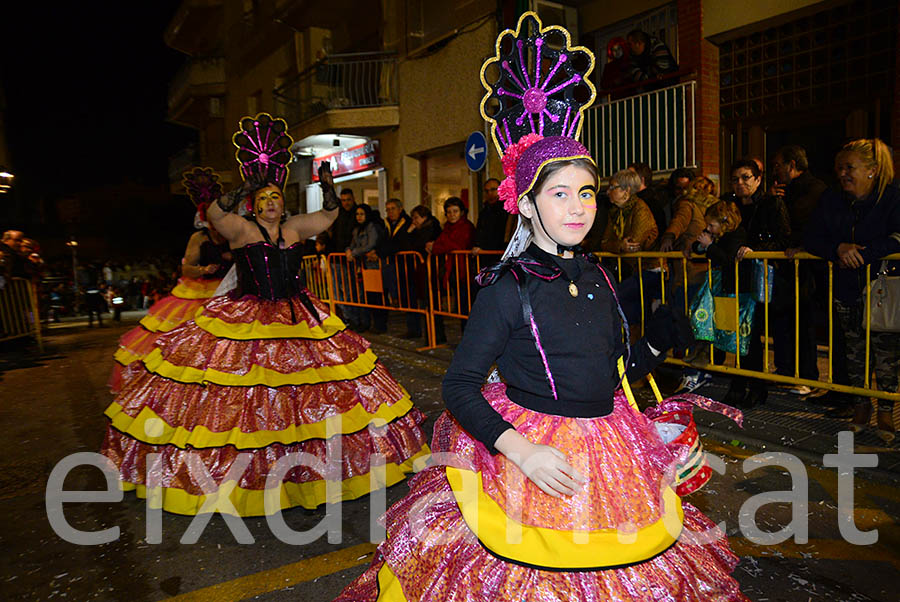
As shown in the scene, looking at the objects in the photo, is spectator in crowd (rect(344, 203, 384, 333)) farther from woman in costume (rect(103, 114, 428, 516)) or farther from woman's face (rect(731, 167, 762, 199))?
woman's face (rect(731, 167, 762, 199))

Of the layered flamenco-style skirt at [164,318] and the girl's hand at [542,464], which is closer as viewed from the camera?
the girl's hand at [542,464]

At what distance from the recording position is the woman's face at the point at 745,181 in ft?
18.8

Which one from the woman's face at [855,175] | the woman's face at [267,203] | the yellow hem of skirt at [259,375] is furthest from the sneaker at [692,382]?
the woman's face at [267,203]

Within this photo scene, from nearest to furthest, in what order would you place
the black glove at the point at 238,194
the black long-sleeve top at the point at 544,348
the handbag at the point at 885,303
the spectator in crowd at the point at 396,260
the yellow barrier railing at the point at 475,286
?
the black long-sleeve top at the point at 544,348
the black glove at the point at 238,194
the handbag at the point at 885,303
the yellow barrier railing at the point at 475,286
the spectator in crowd at the point at 396,260

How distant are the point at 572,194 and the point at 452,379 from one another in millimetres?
685

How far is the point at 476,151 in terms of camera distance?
12.0 m

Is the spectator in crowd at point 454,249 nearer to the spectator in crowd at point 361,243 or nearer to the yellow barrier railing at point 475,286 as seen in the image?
the yellow barrier railing at point 475,286

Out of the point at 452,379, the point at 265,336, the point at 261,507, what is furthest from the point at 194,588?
the point at 452,379

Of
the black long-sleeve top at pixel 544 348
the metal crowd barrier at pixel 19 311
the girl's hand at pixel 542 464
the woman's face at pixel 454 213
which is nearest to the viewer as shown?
the girl's hand at pixel 542 464

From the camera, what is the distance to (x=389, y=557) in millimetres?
2086

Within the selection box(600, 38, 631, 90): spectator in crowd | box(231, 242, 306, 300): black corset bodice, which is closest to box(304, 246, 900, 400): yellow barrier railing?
box(231, 242, 306, 300): black corset bodice

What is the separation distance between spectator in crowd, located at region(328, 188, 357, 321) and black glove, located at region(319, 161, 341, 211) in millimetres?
6929

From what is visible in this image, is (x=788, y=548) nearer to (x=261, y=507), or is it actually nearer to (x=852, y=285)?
(x=852, y=285)

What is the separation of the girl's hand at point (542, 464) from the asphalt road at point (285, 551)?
178 cm
